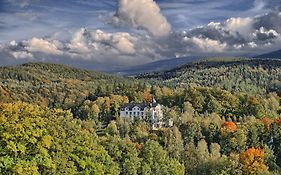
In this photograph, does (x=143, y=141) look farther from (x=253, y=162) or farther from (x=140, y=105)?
(x=140, y=105)

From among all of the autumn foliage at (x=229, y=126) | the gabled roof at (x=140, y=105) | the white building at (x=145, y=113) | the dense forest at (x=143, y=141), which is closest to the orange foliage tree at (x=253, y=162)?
the dense forest at (x=143, y=141)

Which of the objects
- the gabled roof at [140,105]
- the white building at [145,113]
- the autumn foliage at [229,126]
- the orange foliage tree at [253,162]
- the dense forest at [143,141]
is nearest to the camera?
the dense forest at [143,141]

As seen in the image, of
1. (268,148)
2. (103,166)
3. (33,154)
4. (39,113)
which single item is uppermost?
(39,113)

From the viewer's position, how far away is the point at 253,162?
11044 cm

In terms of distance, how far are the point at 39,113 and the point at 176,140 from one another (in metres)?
64.2

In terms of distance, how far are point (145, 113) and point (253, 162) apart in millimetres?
74447

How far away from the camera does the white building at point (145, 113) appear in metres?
173

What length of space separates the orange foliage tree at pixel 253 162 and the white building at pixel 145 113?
2165 inches

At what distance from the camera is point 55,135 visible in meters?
71.3

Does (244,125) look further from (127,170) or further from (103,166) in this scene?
(103,166)

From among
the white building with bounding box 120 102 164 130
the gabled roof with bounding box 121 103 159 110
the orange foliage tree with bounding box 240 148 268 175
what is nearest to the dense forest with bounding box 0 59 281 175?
the orange foliage tree with bounding box 240 148 268 175

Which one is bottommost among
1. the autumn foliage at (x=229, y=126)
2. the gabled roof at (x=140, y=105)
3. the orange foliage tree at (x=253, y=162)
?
the orange foliage tree at (x=253, y=162)

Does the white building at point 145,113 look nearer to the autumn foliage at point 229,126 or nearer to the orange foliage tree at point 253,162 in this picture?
the autumn foliage at point 229,126

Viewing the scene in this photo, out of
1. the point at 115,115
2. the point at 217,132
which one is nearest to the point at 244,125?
the point at 217,132
